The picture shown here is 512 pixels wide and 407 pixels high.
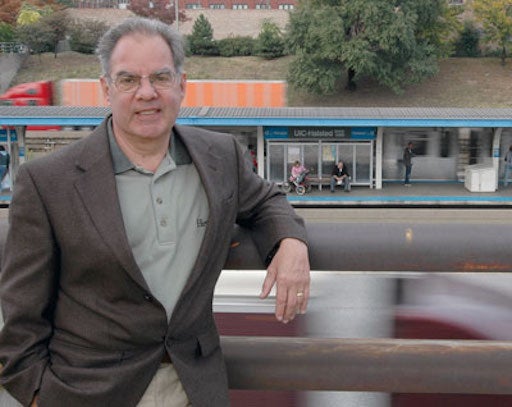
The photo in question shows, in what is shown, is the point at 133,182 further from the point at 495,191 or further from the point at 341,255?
the point at 495,191

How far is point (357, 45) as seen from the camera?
4497cm

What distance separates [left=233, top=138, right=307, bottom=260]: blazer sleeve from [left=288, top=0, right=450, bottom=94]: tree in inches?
1725

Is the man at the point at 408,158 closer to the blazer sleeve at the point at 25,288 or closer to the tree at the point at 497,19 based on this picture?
the blazer sleeve at the point at 25,288

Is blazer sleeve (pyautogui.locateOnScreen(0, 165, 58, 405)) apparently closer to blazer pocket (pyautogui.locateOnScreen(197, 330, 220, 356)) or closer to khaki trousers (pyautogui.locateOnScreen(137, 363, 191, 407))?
khaki trousers (pyautogui.locateOnScreen(137, 363, 191, 407))

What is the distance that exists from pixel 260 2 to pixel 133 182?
280 feet

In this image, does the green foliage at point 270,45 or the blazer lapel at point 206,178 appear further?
the green foliage at point 270,45

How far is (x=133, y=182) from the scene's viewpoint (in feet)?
6.51

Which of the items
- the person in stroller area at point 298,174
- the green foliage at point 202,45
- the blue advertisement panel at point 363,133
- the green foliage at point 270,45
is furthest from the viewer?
the green foliage at point 202,45

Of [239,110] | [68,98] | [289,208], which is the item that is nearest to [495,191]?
[239,110]

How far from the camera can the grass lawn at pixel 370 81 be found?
→ 152ft

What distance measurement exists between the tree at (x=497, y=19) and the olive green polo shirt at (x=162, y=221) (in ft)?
170

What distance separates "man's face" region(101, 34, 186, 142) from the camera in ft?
6.40

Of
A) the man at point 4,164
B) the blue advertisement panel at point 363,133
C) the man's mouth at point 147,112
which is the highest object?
the man's mouth at point 147,112

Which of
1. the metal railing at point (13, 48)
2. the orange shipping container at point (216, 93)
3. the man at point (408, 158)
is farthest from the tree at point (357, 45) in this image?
the metal railing at point (13, 48)
